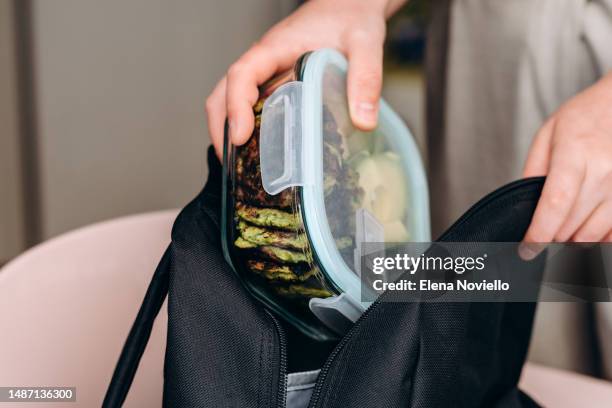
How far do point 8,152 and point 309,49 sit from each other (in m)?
0.81

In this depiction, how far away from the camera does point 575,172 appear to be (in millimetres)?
504

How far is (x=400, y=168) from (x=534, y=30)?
0.29m

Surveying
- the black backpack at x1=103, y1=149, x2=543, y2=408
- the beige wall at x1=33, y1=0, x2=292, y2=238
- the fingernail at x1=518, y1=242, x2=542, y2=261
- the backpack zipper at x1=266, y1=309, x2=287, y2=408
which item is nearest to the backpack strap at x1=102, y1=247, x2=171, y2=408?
the black backpack at x1=103, y1=149, x2=543, y2=408

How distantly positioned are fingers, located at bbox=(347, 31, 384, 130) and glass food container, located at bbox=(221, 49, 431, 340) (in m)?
0.01

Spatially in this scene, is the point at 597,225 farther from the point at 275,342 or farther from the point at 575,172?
the point at 275,342

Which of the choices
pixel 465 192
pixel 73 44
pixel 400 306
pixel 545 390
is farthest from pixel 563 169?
pixel 73 44

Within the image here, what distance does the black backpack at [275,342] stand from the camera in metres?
0.47

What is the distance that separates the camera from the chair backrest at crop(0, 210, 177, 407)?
0.60 m

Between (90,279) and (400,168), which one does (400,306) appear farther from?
(90,279)

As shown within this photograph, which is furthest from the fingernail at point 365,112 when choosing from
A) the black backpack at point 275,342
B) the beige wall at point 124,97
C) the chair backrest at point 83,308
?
the beige wall at point 124,97

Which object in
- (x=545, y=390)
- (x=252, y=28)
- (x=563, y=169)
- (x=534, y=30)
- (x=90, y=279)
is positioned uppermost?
(x=252, y=28)

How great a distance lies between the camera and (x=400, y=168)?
64cm

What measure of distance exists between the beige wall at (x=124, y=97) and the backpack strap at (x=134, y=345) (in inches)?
33.0

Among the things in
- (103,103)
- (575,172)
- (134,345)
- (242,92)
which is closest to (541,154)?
(575,172)
